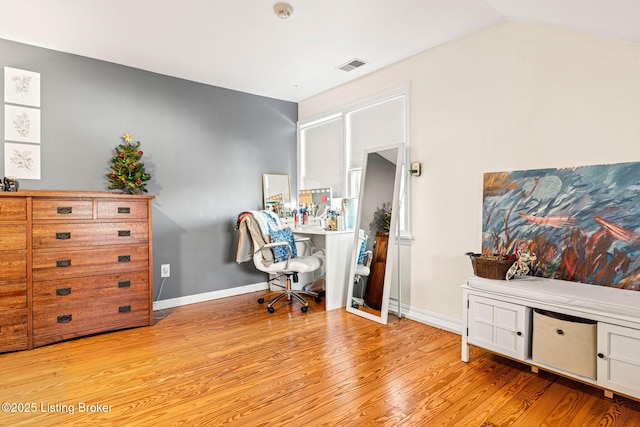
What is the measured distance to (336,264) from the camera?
147 inches

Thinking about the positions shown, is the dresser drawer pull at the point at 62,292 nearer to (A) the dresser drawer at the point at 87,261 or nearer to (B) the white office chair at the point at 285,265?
(A) the dresser drawer at the point at 87,261

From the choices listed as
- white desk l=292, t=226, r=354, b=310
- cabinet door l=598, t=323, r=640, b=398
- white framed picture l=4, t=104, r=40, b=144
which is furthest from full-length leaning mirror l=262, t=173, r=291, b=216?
cabinet door l=598, t=323, r=640, b=398

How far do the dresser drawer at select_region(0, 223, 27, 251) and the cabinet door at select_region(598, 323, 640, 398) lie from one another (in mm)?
3931

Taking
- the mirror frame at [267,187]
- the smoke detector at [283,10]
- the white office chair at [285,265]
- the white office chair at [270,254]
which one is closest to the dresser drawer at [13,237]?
the white office chair at [270,254]

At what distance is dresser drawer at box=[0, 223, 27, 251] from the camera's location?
2.62 metres

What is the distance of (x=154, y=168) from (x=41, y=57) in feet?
4.34

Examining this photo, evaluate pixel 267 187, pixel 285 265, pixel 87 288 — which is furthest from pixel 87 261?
pixel 267 187

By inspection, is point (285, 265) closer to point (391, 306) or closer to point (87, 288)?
point (391, 306)

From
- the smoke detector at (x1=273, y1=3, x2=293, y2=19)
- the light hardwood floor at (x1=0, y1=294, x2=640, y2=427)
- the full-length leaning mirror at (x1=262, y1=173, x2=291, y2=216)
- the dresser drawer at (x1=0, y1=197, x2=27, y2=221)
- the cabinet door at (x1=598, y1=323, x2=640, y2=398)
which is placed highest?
the smoke detector at (x1=273, y1=3, x2=293, y2=19)

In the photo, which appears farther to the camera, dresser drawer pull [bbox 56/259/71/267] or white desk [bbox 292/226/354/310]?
white desk [bbox 292/226/354/310]

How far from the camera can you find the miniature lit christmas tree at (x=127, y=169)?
11.1ft

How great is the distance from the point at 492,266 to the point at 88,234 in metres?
3.23

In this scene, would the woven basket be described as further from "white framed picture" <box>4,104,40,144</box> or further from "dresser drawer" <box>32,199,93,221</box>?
"white framed picture" <box>4,104,40,144</box>

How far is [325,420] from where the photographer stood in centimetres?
178
